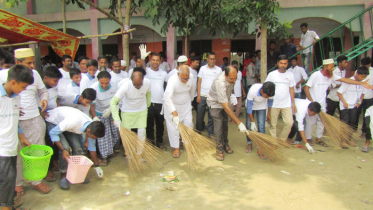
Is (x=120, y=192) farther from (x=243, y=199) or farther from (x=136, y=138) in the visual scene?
(x=243, y=199)

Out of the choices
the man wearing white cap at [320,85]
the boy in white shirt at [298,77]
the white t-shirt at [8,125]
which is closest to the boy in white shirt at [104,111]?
the white t-shirt at [8,125]

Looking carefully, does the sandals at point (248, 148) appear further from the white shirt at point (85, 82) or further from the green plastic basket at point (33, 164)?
the green plastic basket at point (33, 164)

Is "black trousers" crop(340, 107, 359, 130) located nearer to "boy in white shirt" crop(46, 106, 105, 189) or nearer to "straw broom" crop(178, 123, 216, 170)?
"straw broom" crop(178, 123, 216, 170)

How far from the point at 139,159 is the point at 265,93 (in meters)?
2.06

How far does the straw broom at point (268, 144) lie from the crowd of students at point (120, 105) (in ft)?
0.81

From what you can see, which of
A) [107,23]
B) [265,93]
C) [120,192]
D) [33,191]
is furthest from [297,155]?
[107,23]

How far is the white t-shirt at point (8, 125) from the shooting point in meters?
2.66

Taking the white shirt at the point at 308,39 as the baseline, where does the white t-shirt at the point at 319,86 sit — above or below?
below

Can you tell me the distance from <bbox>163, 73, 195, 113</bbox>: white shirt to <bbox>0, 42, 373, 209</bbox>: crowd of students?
0.02m

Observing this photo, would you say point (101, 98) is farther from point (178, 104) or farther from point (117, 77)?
point (178, 104)

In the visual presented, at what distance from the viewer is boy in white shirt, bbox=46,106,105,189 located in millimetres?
3238

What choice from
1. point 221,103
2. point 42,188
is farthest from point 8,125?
point 221,103

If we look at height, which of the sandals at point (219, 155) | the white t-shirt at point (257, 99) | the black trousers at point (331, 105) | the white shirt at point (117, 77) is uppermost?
the white shirt at point (117, 77)

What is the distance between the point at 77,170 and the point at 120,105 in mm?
1611
